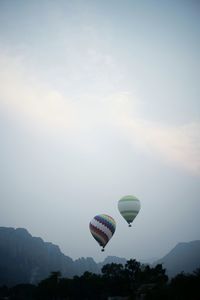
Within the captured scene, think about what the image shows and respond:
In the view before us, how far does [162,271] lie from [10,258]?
127m

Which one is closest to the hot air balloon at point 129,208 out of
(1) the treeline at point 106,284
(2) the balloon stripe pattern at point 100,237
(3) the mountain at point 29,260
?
(2) the balloon stripe pattern at point 100,237

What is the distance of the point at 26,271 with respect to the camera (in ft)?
514

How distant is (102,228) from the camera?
4331 centimetres

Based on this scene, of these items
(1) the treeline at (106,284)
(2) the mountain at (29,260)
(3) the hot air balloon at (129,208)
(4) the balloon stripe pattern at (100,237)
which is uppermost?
(2) the mountain at (29,260)

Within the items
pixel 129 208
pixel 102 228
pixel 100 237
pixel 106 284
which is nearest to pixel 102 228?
Result: pixel 102 228

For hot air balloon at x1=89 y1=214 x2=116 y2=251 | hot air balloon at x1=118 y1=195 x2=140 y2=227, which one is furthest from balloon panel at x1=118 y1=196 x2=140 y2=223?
hot air balloon at x1=89 y1=214 x2=116 y2=251

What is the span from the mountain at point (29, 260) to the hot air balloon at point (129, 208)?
11710 centimetres

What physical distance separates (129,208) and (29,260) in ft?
473

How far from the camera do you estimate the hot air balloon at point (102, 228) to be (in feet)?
141

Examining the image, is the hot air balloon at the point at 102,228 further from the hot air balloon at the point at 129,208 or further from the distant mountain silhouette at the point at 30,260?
the distant mountain silhouette at the point at 30,260

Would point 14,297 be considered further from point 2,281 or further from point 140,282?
point 2,281

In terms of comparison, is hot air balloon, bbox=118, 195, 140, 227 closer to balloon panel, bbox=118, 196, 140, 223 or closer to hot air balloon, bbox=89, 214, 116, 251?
balloon panel, bbox=118, 196, 140, 223

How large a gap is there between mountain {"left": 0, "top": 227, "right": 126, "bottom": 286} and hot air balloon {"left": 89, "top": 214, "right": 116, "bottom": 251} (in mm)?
114435

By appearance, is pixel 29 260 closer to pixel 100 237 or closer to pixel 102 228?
pixel 100 237
